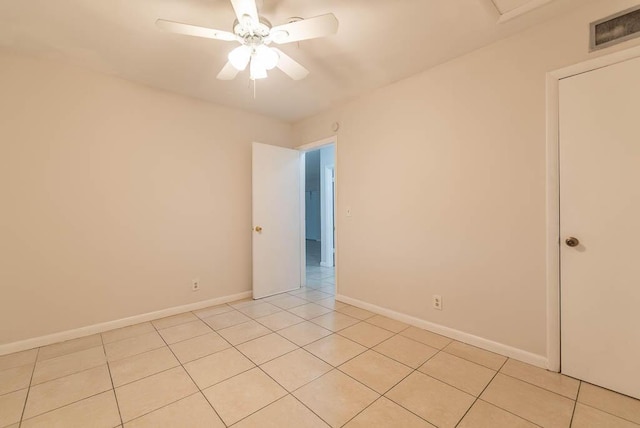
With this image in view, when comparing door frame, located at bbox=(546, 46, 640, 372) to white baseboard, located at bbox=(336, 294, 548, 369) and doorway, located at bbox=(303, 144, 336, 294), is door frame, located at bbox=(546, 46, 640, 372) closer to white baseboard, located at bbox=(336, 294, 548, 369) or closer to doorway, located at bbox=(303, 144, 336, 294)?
white baseboard, located at bbox=(336, 294, 548, 369)

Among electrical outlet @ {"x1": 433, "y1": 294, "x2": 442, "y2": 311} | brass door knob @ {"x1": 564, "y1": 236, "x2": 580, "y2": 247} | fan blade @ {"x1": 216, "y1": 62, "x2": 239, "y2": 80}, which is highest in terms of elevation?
fan blade @ {"x1": 216, "y1": 62, "x2": 239, "y2": 80}

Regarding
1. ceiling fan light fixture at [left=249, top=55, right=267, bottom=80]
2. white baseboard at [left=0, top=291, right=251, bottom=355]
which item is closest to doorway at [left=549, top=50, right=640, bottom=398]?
ceiling fan light fixture at [left=249, top=55, right=267, bottom=80]

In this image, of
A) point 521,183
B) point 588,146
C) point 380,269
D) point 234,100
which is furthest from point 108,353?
point 588,146

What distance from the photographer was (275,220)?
3.71 metres

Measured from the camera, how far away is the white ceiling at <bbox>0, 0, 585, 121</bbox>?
1.72m

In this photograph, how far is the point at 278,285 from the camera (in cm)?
372

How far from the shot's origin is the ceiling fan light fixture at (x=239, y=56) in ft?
5.68

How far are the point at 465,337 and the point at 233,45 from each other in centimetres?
320

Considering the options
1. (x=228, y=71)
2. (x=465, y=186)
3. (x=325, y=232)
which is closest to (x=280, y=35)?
(x=228, y=71)

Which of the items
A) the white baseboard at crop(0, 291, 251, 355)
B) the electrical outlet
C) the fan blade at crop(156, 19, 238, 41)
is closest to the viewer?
the fan blade at crop(156, 19, 238, 41)

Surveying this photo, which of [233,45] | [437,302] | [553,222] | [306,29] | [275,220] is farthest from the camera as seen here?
[275,220]

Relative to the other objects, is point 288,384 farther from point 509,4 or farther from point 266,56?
point 509,4

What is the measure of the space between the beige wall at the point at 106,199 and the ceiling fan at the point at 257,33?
1.52 metres

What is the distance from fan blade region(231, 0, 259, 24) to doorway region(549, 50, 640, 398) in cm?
206
